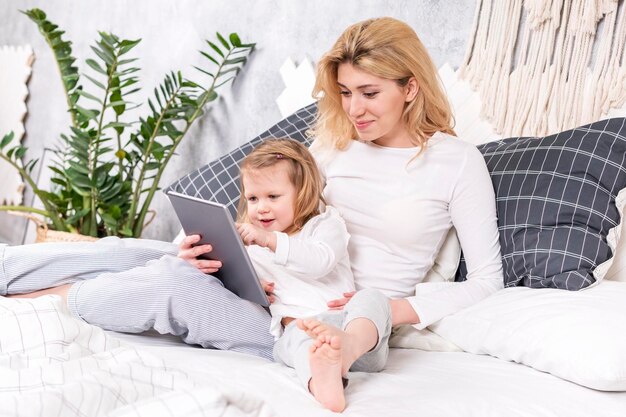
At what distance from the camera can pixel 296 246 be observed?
1.59 m

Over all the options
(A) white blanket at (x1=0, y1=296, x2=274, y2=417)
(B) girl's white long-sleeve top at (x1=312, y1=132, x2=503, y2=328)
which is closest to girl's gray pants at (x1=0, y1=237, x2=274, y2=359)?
(A) white blanket at (x1=0, y1=296, x2=274, y2=417)

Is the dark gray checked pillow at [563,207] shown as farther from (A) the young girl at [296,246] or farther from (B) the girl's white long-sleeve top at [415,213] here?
(A) the young girl at [296,246]

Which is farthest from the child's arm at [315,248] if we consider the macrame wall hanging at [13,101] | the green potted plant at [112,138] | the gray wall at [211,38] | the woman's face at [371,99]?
the macrame wall hanging at [13,101]

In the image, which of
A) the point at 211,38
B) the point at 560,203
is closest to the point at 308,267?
the point at 560,203

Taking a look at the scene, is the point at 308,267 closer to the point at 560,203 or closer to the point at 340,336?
the point at 340,336

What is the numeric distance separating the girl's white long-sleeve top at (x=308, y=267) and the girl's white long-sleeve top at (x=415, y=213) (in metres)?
0.11

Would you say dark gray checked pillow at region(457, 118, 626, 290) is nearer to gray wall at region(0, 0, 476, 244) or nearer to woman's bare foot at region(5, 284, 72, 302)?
gray wall at region(0, 0, 476, 244)

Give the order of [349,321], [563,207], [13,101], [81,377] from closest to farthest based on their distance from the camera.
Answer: [81,377] < [349,321] < [563,207] < [13,101]

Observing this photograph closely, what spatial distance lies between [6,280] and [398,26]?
1003 mm

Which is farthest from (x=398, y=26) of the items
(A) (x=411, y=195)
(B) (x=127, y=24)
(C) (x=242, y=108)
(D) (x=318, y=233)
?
(B) (x=127, y=24)

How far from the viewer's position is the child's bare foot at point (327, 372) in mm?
1201

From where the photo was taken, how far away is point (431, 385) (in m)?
1.33

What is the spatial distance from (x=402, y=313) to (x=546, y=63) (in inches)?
33.2

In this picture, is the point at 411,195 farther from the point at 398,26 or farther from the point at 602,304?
the point at 602,304
